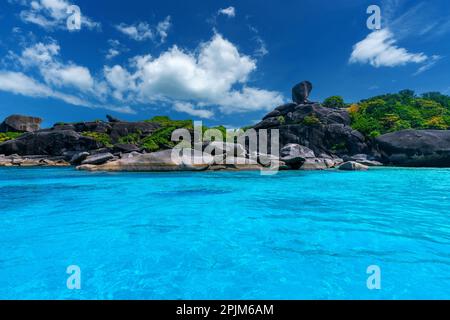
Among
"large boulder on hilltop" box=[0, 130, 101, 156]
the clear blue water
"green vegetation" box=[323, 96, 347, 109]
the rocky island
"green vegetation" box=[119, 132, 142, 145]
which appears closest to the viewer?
the clear blue water

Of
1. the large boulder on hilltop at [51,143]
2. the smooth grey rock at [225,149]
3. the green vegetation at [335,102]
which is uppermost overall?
the green vegetation at [335,102]

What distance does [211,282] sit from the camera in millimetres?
2582

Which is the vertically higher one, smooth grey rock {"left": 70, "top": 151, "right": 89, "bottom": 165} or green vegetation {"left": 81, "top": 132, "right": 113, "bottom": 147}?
green vegetation {"left": 81, "top": 132, "right": 113, "bottom": 147}

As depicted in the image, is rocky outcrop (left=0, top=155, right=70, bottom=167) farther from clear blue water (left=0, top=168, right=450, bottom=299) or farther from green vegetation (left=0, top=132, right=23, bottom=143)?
clear blue water (left=0, top=168, right=450, bottom=299)

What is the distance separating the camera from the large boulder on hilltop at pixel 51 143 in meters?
32.8

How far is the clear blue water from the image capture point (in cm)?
246

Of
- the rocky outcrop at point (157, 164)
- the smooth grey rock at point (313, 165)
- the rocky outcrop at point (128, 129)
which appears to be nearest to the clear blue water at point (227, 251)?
the rocky outcrop at point (157, 164)

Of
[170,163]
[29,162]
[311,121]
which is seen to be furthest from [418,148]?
[29,162]

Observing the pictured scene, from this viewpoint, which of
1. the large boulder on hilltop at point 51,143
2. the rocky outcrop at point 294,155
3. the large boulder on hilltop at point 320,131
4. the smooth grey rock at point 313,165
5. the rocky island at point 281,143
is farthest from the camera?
the large boulder on hilltop at point 320,131

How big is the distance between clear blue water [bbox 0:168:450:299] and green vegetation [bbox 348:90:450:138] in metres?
34.3

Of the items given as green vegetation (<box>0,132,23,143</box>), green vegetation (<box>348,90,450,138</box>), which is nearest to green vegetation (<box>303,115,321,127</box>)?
green vegetation (<box>348,90,450,138</box>)

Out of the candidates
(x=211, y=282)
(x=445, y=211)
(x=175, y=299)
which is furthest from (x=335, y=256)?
(x=445, y=211)

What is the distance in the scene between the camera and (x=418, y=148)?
81.5 feet

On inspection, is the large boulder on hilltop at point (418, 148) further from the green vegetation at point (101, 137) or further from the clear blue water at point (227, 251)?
the green vegetation at point (101, 137)
